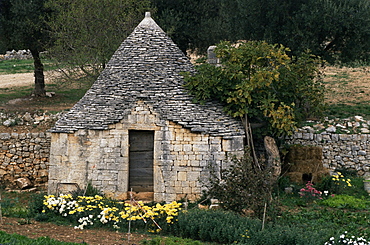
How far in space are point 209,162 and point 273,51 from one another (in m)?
3.70

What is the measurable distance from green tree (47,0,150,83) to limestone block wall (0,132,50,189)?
14.2 feet

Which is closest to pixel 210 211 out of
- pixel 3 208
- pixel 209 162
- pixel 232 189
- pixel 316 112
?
pixel 232 189

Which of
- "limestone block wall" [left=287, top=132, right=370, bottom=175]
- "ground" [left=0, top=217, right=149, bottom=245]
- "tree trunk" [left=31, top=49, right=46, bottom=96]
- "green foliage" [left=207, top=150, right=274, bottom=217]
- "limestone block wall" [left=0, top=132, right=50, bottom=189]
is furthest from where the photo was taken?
"tree trunk" [left=31, top=49, right=46, bottom=96]

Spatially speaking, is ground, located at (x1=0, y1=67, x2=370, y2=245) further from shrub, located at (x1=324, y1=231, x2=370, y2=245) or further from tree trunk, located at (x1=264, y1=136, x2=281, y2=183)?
tree trunk, located at (x1=264, y1=136, x2=281, y2=183)

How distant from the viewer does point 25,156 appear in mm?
16781

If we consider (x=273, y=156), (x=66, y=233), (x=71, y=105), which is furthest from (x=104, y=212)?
(x=71, y=105)

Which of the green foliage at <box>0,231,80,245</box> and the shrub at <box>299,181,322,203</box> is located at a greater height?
the shrub at <box>299,181,322,203</box>

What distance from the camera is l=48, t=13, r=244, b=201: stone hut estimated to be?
540 inches

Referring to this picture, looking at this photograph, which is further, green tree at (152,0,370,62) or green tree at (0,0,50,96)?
green tree at (0,0,50,96)

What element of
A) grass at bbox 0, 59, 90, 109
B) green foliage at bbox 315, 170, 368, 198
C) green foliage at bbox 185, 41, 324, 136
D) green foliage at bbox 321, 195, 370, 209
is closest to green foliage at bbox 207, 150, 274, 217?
green foliage at bbox 185, 41, 324, 136

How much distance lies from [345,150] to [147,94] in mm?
7182

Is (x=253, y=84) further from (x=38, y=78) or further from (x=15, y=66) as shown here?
(x=15, y=66)

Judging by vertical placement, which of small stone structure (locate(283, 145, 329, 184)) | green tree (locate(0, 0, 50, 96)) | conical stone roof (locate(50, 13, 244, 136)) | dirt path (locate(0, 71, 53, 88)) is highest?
green tree (locate(0, 0, 50, 96))

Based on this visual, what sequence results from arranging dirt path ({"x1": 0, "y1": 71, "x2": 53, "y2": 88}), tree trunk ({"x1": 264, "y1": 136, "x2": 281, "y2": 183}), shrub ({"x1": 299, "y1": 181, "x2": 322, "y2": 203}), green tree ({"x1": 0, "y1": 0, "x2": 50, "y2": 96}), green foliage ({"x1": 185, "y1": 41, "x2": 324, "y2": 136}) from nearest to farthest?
green foliage ({"x1": 185, "y1": 41, "x2": 324, "y2": 136}) → shrub ({"x1": 299, "y1": 181, "x2": 322, "y2": 203}) → tree trunk ({"x1": 264, "y1": 136, "x2": 281, "y2": 183}) → green tree ({"x1": 0, "y1": 0, "x2": 50, "y2": 96}) → dirt path ({"x1": 0, "y1": 71, "x2": 53, "y2": 88})
